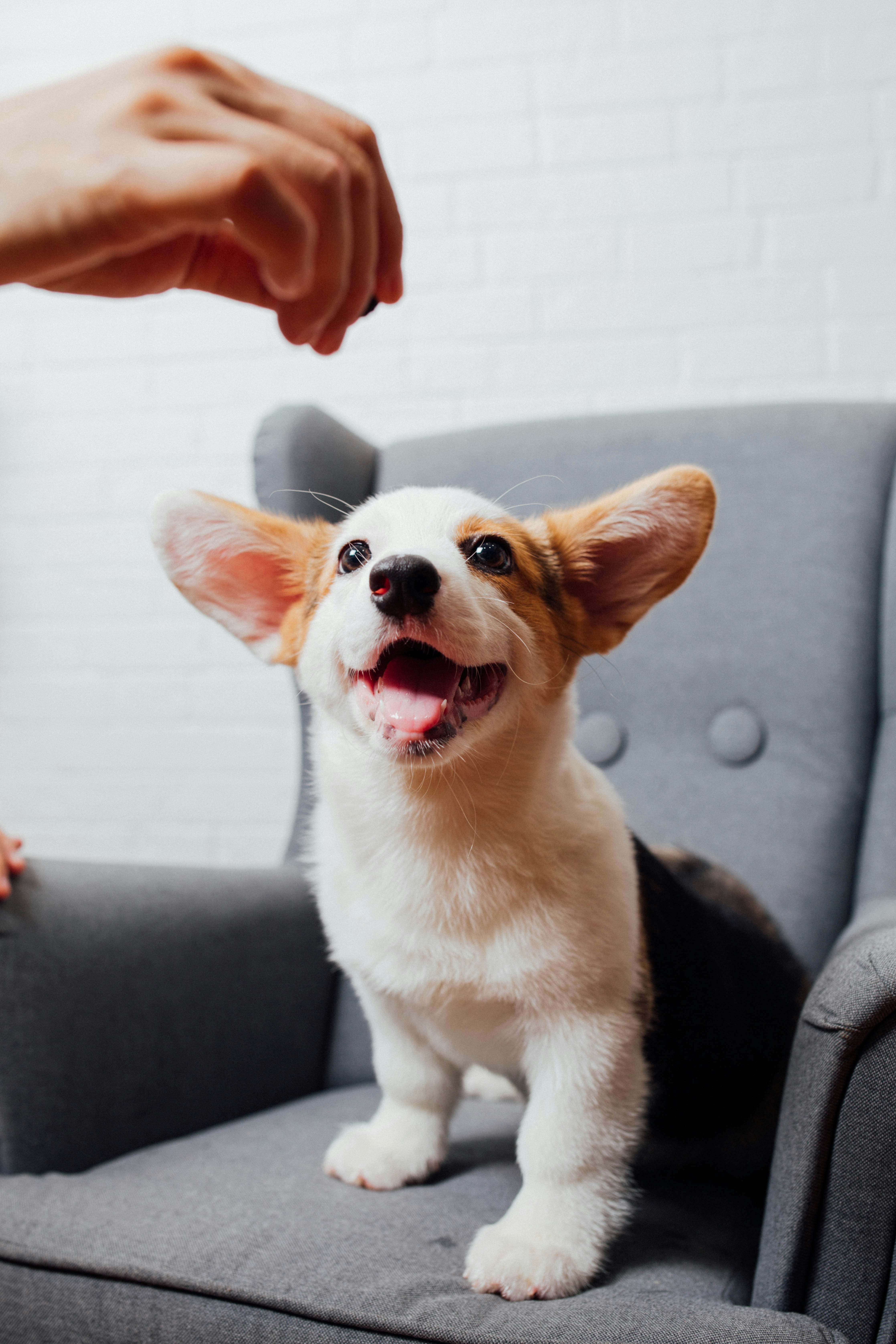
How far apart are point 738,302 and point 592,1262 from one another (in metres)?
1.83

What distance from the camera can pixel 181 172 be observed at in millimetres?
401

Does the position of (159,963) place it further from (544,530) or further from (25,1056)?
(544,530)

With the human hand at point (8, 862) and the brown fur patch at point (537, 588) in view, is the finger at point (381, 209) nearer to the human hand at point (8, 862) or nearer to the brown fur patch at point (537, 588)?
the brown fur patch at point (537, 588)

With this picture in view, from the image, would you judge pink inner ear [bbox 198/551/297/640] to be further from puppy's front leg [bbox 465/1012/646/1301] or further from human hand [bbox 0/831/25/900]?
puppy's front leg [bbox 465/1012/646/1301]

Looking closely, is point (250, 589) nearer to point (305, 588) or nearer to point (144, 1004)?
point (305, 588)

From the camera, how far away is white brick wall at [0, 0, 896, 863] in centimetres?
199

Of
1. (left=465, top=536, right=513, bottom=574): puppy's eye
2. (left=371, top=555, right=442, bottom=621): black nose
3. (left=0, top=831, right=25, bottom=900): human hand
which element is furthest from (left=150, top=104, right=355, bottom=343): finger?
(left=0, top=831, right=25, bottom=900): human hand

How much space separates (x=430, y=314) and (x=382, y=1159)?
1772 millimetres

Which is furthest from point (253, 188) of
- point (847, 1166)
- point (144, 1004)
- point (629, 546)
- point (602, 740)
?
point (602, 740)

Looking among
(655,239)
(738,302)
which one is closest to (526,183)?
(655,239)

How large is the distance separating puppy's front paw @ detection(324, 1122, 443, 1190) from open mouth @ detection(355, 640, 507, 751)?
0.48 meters

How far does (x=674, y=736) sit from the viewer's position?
5.15ft

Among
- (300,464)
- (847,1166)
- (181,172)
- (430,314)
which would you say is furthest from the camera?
(430,314)

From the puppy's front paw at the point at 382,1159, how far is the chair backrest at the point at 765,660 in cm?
65
